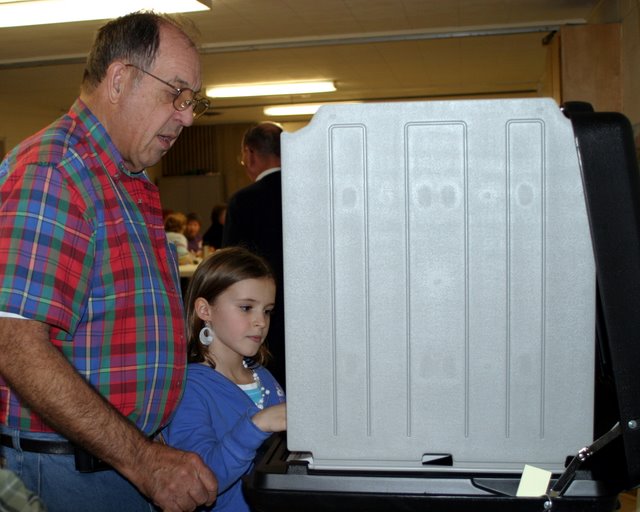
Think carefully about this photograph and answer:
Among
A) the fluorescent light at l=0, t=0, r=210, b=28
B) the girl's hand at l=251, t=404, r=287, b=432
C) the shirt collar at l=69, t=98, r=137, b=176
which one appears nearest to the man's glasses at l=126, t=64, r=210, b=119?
the shirt collar at l=69, t=98, r=137, b=176

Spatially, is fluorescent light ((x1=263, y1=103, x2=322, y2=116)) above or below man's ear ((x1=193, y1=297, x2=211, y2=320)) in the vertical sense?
above

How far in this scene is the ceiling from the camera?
17.0 feet

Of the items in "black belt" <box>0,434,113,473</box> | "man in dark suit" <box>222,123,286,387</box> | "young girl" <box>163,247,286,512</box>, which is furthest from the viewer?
"man in dark suit" <box>222,123,286,387</box>

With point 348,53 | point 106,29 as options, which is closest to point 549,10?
point 348,53

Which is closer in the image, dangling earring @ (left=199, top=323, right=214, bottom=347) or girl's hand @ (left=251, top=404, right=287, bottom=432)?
girl's hand @ (left=251, top=404, right=287, bottom=432)

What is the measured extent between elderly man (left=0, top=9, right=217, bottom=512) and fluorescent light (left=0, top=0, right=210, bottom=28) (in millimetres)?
3058

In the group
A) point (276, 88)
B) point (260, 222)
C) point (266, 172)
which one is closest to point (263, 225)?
point (260, 222)

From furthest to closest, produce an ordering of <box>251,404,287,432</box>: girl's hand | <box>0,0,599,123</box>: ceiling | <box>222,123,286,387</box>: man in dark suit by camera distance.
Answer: <box>0,0,599,123</box>: ceiling → <box>222,123,286,387</box>: man in dark suit → <box>251,404,287,432</box>: girl's hand

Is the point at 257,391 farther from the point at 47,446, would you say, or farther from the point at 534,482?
the point at 534,482

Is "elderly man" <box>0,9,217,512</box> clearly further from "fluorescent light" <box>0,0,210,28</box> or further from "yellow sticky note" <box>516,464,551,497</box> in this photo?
"fluorescent light" <box>0,0,210,28</box>

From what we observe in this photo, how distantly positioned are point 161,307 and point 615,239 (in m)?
0.69

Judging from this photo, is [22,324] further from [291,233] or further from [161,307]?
[291,233]

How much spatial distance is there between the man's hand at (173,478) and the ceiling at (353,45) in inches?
163

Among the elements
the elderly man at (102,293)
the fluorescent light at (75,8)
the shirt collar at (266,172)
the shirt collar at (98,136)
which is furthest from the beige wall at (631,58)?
the shirt collar at (98,136)
